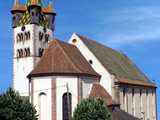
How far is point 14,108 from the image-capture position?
67.4 meters

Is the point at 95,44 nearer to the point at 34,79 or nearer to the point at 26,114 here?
the point at 34,79

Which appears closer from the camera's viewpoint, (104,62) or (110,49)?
(104,62)

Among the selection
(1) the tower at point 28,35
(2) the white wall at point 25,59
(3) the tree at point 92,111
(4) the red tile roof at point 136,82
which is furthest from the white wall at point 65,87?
(1) the tower at point 28,35

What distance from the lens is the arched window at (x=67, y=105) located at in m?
78.6

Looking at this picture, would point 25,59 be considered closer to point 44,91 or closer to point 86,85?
point 86,85

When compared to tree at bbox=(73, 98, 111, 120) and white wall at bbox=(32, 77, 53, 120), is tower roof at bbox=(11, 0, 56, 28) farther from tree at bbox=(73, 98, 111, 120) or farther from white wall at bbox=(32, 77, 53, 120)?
tree at bbox=(73, 98, 111, 120)

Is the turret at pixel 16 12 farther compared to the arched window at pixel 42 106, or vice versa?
the turret at pixel 16 12

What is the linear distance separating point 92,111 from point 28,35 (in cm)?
4881

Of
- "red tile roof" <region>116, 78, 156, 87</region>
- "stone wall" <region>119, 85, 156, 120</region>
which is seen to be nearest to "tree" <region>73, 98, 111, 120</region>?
"red tile roof" <region>116, 78, 156, 87</region>

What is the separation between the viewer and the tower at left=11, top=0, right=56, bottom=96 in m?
112

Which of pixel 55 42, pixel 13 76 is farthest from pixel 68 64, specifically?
pixel 13 76

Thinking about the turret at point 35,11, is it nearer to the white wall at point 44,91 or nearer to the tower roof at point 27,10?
the tower roof at point 27,10

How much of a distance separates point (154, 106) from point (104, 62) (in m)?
20.6

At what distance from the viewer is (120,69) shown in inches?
3757
